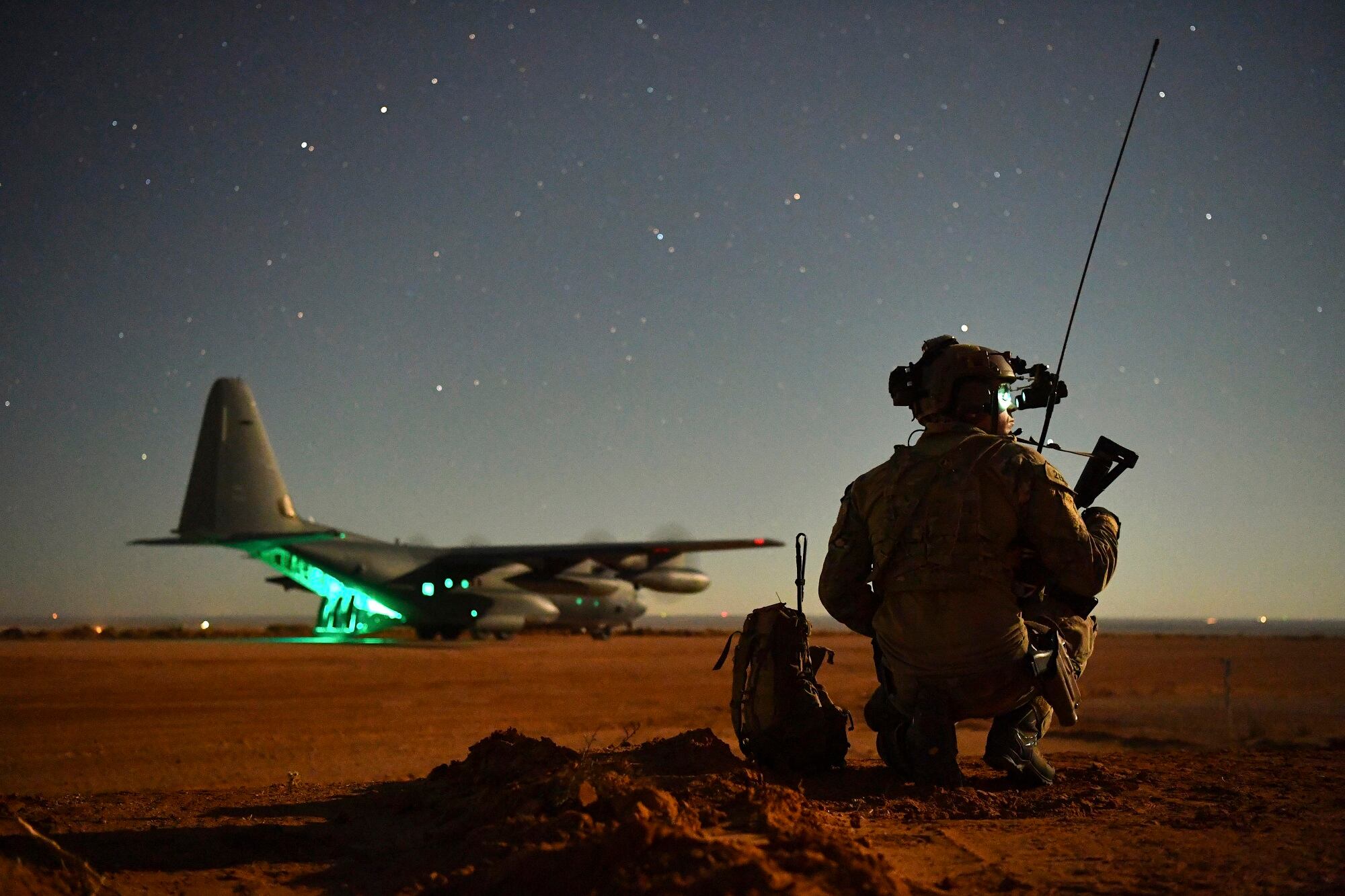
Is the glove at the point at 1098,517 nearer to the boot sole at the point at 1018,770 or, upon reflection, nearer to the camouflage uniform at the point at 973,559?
the camouflage uniform at the point at 973,559

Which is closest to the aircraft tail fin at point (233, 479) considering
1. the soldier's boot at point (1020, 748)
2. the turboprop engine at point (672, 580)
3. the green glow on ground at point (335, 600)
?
the green glow on ground at point (335, 600)

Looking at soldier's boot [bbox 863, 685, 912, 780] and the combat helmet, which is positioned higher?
the combat helmet

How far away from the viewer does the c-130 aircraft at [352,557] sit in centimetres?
2783

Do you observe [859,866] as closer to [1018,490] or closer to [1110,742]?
[1018,490]

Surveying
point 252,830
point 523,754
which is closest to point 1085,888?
point 523,754

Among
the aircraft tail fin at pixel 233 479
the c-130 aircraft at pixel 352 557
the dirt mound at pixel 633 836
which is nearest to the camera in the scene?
the dirt mound at pixel 633 836

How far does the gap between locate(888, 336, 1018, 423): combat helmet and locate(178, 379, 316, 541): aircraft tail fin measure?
27.2 metres

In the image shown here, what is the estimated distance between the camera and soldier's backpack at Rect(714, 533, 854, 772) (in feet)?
14.5

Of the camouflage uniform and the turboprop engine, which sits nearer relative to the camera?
the camouflage uniform

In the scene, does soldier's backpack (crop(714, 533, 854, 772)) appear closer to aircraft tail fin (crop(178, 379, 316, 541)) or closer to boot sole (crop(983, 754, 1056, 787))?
boot sole (crop(983, 754, 1056, 787))

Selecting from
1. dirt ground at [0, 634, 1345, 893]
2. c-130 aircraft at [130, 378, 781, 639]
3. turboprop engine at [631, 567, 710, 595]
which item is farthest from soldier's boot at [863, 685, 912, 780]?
turboprop engine at [631, 567, 710, 595]

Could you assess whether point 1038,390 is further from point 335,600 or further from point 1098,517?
A: point 335,600

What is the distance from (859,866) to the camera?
2289mm

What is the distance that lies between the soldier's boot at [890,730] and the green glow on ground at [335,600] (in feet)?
82.5
